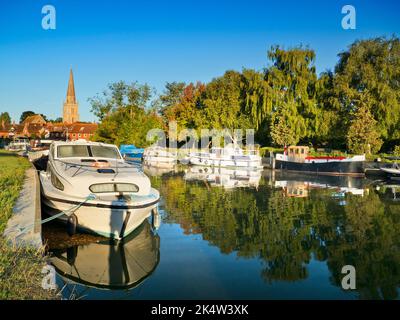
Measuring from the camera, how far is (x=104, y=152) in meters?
17.5

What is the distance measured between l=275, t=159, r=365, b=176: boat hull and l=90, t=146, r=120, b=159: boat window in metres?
27.1

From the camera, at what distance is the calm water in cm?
917

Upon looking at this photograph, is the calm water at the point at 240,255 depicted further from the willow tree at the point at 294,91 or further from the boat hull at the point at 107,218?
the willow tree at the point at 294,91

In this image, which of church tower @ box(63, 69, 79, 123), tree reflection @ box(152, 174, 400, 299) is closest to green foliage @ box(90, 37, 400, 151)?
tree reflection @ box(152, 174, 400, 299)

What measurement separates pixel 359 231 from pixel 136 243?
8.04 meters

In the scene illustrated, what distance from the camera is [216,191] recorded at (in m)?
24.9

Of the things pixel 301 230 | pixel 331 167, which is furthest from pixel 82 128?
pixel 301 230

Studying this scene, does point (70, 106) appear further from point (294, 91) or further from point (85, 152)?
point (85, 152)

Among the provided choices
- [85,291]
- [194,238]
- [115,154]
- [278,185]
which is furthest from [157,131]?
[85,291]

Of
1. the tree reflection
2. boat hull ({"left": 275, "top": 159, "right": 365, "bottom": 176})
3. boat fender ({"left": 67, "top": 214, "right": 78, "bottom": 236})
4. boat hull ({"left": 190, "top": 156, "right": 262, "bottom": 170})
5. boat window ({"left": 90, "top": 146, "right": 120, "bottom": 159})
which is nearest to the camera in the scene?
the tree reflection

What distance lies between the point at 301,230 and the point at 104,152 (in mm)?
8834

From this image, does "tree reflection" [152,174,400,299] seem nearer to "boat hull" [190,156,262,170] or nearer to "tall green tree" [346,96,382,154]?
"boat hull" [190,156,262,170]
